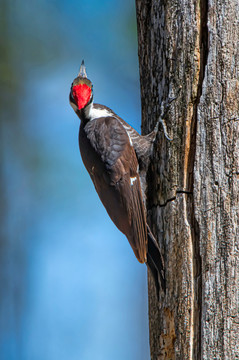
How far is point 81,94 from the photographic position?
3.10 meters

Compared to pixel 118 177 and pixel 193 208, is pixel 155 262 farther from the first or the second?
pixel 118 177

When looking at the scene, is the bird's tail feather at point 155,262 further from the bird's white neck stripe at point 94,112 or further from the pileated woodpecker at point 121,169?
the bird's white neck stripe at point 94,112

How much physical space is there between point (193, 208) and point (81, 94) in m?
1.35

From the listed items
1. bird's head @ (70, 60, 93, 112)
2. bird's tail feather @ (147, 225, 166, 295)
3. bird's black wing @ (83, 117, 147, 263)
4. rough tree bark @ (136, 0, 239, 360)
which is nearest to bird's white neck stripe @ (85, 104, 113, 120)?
bird's head @ (70, 60, 93, 112)

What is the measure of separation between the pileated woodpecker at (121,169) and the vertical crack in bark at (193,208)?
23 cm

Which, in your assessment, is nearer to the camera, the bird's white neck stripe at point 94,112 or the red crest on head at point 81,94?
the red crest on head at point 81,94

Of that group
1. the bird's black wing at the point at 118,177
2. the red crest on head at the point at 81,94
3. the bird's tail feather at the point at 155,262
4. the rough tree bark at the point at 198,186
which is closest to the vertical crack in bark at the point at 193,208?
the rough tree bark at the point at 198,186

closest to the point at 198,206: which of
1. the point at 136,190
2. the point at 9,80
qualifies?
the point at 136,190

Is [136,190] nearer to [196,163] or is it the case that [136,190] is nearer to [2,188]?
[196,163]

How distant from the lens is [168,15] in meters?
2.39

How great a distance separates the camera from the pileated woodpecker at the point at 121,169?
Result: 7.84ft

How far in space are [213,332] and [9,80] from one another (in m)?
4.87

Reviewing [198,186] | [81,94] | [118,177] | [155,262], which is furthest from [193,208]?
[81,94]

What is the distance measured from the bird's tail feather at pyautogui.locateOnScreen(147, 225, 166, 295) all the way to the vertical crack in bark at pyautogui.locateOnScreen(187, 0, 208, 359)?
224 mm
